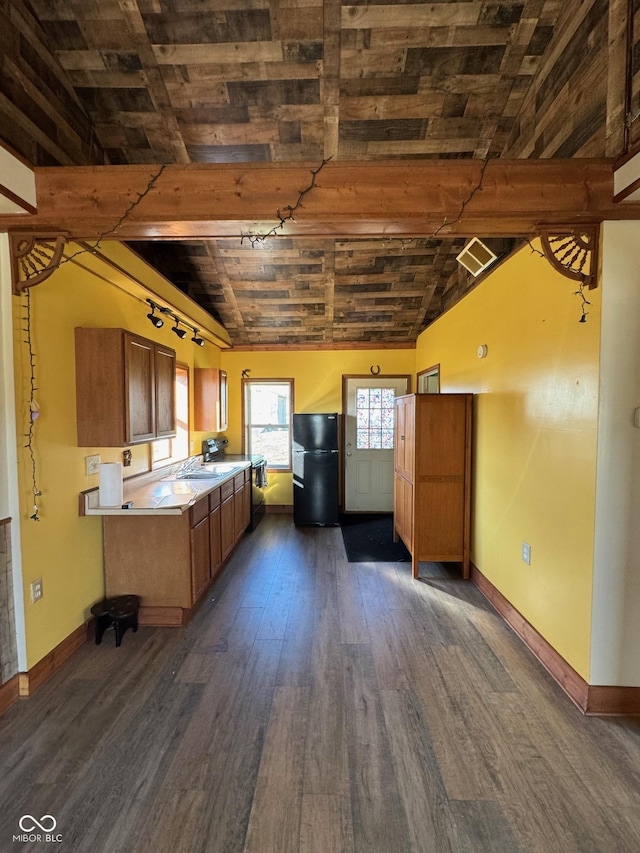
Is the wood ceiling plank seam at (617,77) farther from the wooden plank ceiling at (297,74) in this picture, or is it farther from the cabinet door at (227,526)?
the cabinet door at (227,526)

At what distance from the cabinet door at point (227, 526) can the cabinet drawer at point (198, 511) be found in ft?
1.47

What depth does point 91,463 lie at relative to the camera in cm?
255

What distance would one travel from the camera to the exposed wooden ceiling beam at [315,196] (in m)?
1.86

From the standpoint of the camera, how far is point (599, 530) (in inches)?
72.7

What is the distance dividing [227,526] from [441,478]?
2.05 m

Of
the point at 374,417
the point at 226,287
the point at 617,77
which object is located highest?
the point at 617,77

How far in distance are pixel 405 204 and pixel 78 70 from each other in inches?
79.2

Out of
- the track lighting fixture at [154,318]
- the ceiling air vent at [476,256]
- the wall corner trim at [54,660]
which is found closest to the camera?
the wall corner trim at [54,660]

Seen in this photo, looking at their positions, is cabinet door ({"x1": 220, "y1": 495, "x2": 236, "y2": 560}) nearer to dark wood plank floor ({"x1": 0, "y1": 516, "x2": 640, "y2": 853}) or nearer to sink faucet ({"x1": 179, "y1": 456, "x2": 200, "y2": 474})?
sink faucet ({"x1": 179, "y1": 456, "x2": 200, "y2": 474})

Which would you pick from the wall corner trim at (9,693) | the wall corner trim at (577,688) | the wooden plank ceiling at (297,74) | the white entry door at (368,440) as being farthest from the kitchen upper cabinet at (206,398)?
the wall corner trim at (577,688)

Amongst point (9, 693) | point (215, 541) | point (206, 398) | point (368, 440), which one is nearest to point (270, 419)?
point (206, 398)

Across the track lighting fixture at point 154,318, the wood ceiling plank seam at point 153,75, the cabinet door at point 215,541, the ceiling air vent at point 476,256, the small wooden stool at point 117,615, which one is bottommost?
the small wooden stool at point 117,615

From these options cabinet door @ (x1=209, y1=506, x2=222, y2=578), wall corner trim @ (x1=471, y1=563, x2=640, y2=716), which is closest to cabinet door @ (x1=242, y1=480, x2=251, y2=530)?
cabinet door @ (x1=209, y1=506, x2=222, y2=578)

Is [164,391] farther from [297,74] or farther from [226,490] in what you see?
[297,74]
